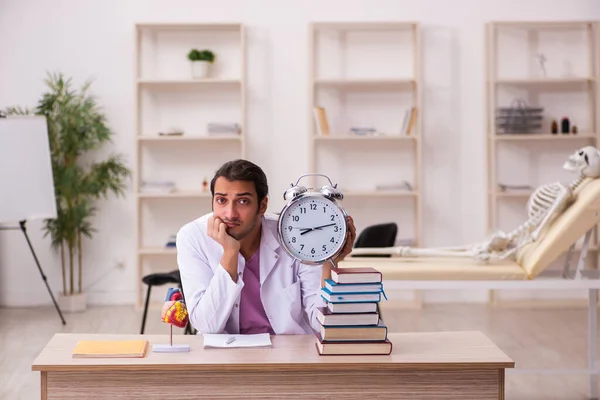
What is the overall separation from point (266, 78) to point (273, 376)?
4608mm

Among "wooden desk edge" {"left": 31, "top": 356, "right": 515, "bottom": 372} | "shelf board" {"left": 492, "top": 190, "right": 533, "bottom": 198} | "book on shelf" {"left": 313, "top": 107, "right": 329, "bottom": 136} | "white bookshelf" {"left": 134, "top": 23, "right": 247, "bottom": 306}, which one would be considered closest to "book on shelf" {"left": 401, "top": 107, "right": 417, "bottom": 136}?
"book on shelf" {"left": 313, "top": 107, "right": 329, "bottom": 136}

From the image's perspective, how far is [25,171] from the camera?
228 inches

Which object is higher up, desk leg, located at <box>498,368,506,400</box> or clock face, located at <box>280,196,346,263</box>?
clock face, located at <box>280,196,346,263</box>

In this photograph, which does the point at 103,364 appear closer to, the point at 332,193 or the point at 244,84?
the point at 332,193

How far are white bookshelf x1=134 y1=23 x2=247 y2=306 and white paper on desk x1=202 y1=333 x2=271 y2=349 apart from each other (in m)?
4.10

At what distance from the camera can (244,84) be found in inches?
255

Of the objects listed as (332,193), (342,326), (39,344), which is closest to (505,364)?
(342,326)

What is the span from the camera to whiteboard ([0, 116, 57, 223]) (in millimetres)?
5730

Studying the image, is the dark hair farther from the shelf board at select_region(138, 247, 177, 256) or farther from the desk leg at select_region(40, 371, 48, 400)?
the shelf board at select_region(138, 247, 177, 256)

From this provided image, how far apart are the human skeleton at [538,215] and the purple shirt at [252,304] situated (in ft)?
6.13

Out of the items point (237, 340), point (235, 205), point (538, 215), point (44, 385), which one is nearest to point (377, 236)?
point (538, 215)

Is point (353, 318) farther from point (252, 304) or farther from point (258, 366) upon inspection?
point (252, 304)

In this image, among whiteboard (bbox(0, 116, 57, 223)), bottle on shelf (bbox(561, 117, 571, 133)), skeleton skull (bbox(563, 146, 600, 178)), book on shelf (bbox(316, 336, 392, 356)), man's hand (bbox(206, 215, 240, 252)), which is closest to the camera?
book on shelf (bbox(316, 336, 392, 356))

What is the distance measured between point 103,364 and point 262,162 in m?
4.53
